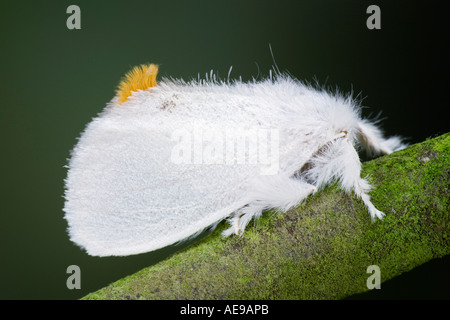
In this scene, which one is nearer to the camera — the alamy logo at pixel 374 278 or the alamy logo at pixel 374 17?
the alamy logo at pixel 374 278

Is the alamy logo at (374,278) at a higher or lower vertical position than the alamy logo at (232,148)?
lower

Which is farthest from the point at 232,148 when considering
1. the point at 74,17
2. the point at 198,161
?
the point at 74,17

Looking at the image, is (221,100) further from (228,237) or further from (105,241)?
(105,241)

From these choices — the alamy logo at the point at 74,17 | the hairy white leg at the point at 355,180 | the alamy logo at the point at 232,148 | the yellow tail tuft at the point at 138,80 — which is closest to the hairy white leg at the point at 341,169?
the hairy white leg at the point at 355,180

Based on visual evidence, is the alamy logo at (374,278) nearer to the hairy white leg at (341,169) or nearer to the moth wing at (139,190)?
the hairy white leg at (341,169)

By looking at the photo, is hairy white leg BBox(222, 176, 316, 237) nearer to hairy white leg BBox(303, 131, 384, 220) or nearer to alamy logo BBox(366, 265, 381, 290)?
hairy white leg BBox(303, 131, 384, 220)

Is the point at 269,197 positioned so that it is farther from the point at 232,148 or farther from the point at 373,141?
the point at 373,141
